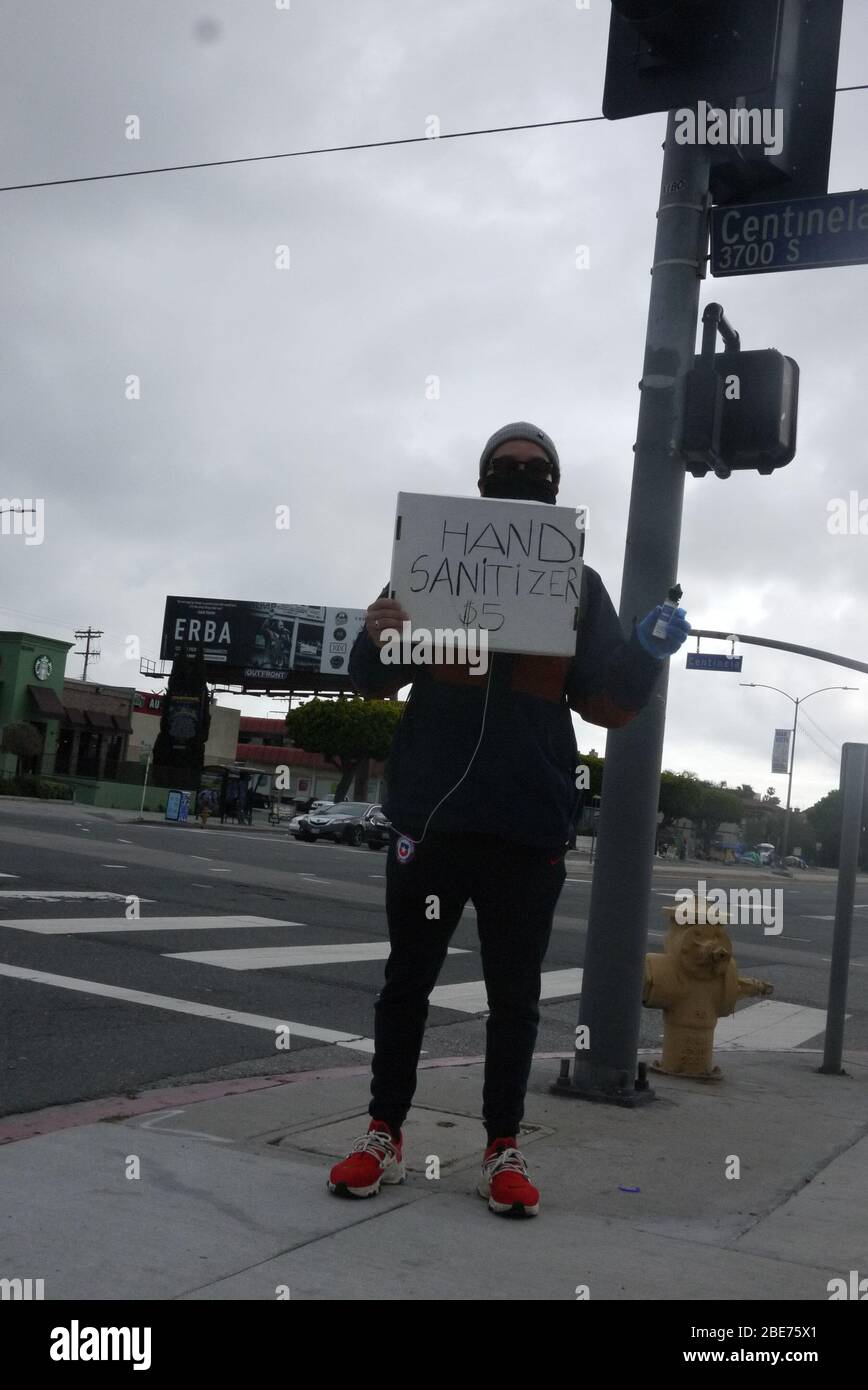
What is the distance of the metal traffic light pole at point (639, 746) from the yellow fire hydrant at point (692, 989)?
0.56 metres

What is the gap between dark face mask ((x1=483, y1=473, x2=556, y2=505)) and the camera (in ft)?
11.6

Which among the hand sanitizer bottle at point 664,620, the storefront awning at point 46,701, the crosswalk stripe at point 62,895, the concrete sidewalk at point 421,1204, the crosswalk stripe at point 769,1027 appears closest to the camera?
the concrete sidewalk at point 421,1204

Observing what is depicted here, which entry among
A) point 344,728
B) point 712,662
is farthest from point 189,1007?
point 344,728

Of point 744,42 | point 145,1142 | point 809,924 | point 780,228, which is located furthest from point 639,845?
point 809,924

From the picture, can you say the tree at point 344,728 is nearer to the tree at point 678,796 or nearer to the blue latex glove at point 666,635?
the tree at point 678,796

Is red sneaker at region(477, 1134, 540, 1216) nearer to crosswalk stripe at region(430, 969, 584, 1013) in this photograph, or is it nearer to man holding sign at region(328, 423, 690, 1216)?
man holding sign at region(328, 423, 690, 1216)

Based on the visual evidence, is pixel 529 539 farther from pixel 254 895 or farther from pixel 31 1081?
pixel 254 895

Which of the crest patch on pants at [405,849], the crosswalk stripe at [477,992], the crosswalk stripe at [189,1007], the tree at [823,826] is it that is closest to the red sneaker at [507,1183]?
the crest patch on pants at [405,849]

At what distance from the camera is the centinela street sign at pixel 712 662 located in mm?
28611

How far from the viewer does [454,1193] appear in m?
3.30

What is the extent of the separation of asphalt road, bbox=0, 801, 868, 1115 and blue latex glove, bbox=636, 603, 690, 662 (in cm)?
245

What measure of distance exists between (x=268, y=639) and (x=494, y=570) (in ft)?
191

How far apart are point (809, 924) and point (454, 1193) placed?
1730 cm

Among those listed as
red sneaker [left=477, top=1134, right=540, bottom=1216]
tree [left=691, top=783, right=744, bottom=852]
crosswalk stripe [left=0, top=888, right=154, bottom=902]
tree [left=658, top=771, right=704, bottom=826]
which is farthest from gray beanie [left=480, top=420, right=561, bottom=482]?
tree [left=691, top=783, right=744, bottom=852]
